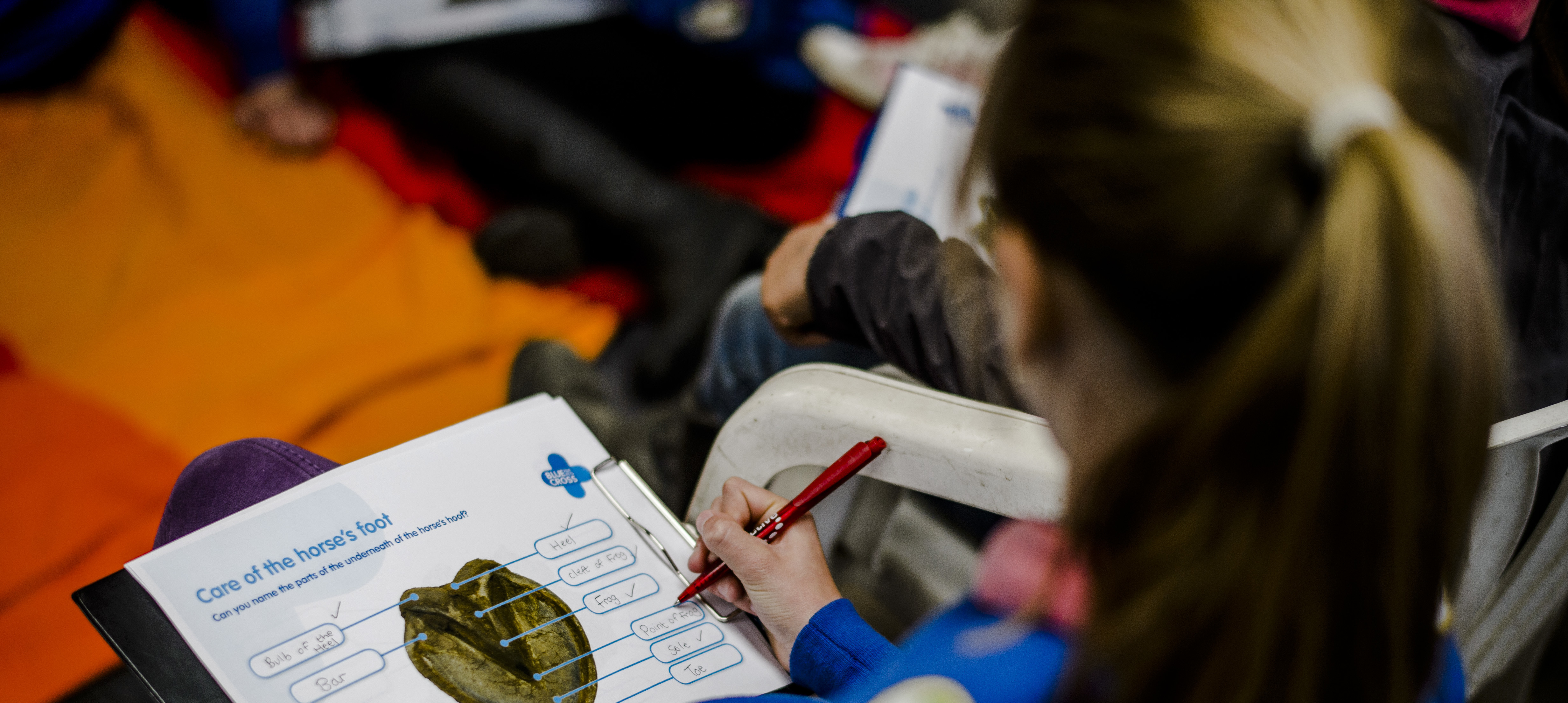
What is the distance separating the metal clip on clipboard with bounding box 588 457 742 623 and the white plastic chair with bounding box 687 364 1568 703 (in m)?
0.05

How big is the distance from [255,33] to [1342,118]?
1151 mm

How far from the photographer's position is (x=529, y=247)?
1.02 m

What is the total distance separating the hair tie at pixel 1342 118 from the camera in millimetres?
224

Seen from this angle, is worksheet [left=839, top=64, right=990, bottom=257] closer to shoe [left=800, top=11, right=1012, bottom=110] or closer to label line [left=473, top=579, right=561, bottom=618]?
shoe [left=800, top=11, right=1012, bottom=110]

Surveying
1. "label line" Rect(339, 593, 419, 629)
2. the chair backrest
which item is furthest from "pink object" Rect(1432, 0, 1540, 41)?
"label line" Rect(339, 593, 419, 629)

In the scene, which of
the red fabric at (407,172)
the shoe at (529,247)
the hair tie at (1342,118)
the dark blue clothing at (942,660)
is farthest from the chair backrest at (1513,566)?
the red fabric at (407,172)

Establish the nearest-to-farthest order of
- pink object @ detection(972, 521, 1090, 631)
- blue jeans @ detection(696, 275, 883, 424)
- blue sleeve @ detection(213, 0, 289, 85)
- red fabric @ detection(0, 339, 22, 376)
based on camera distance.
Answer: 1. pink object @ detection(972, 521, 1090, 631)
2. blue jeans @ detection(696, 275, 883, 424)
3. red fabric @ detection(0, 339, 22, 376)
4. blue sleeve @ detection(213, 0, 289, 85)

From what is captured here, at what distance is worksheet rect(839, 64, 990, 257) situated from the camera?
2.87 feet

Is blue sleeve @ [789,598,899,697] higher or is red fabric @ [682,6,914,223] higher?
red fabric @ [682,6,914,223]

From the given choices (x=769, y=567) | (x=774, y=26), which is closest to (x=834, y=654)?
(x=769, y=567)

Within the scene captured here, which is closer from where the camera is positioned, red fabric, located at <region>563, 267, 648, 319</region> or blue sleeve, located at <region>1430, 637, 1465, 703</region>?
blue sleeve, located at <region>1430, 637, 1465, 703</region>

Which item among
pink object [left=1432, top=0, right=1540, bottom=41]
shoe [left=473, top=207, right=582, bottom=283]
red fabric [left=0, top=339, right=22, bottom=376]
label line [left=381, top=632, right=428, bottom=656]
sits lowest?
red fabric [left=0, top=339, right=22, bottom=376]

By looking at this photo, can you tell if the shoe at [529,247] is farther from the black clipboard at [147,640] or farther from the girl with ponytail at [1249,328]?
the girl with ponytail at [1249,328]

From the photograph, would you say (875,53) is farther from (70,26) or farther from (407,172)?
(70,26)
